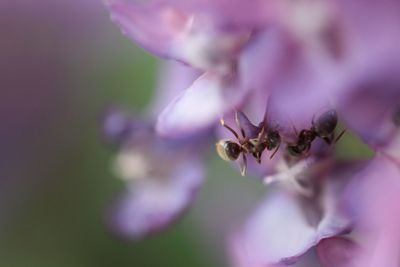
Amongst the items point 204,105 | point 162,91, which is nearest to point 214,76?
point 204,105

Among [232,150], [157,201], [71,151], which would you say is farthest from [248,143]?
[71,151]

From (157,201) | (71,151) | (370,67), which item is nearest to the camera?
(370,67)

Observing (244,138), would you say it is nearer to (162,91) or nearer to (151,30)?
Result: (151,30)

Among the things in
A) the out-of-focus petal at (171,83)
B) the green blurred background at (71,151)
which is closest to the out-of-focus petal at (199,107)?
the out-of-focus petal at (171,83)

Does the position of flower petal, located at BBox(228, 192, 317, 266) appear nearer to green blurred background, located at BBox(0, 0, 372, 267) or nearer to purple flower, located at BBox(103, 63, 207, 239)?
purple flower, located at BBox(103, 63, 207, 239)

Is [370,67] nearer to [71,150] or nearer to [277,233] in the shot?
[277,233]


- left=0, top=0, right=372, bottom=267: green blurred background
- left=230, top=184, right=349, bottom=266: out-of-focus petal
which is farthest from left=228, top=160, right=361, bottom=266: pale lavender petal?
left=0, top=0, right=372, bottom=267: green blurred background
